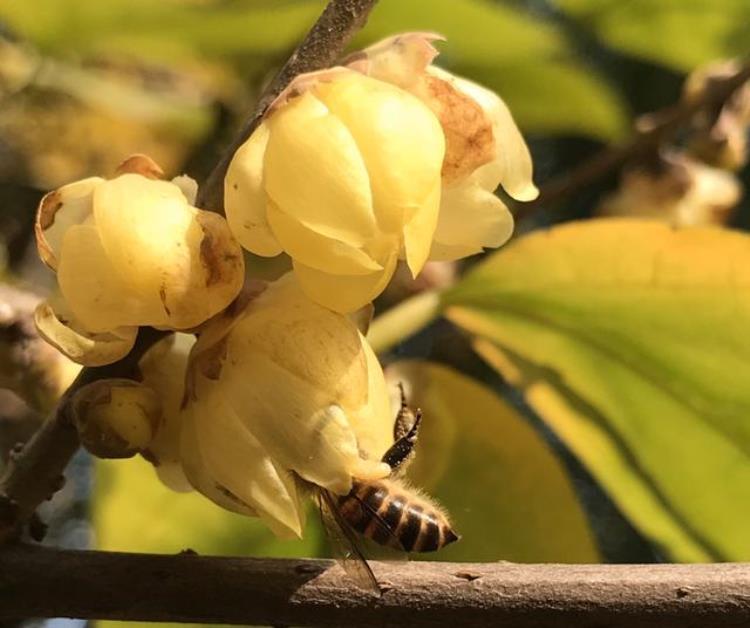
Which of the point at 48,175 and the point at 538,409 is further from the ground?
the point at 538,409

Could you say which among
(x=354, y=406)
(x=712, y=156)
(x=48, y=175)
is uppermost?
(x=354, y=406)

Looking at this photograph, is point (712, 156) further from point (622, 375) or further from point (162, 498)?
point (162, 498)

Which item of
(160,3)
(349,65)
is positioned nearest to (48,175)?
(160,3)

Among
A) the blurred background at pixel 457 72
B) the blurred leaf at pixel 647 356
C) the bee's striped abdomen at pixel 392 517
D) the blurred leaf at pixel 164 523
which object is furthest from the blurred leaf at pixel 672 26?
the bee's striped abdomen at pixel 392 517

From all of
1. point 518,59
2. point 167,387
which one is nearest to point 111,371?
point 167,387

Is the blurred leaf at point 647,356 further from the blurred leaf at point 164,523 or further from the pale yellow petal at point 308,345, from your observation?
the pale yellow petal at point 308,345

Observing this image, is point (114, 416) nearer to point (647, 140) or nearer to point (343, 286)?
point (343, 286)

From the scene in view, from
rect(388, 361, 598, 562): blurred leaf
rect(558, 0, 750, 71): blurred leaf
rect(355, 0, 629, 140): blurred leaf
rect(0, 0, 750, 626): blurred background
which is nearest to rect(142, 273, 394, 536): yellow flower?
rect(0, 0, 750, 626): blurred background

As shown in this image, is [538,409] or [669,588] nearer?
[669,588]
